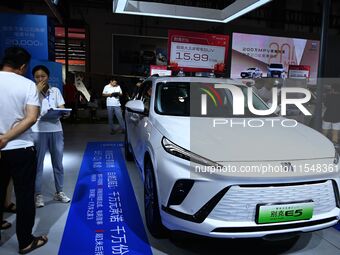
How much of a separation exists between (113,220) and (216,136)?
1331 millimetres

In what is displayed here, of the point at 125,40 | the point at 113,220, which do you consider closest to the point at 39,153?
the point at 113,220

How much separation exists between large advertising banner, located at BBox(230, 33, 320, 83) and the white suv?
568 cm

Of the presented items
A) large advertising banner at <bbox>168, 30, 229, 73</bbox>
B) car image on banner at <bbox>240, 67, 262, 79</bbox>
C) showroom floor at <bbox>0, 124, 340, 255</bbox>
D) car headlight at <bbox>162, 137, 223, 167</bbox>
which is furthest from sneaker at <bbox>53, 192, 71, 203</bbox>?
car image on banner at <bbox>240, 67, 262, 79</bbox>

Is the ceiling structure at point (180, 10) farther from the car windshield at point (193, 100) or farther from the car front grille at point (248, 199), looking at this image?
the car front grille at point (248, 199)

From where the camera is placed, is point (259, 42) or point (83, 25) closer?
point (259, 42)

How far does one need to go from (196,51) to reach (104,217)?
4.60m

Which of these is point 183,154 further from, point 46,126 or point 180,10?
point 180,10

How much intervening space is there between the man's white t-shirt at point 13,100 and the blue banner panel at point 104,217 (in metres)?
0.95

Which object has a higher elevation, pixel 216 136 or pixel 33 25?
pixel 33 25

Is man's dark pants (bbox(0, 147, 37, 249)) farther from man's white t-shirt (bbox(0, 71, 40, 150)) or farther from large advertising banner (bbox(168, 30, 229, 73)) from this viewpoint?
large advertising banner (bbox(168, 30, 229, 73))

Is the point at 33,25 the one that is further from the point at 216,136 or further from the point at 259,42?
the point at 259,42

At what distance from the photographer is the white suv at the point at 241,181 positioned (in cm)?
197

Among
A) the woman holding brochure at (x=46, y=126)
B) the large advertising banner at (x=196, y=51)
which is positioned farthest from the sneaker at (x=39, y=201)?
the large advertising banner at (x=196, y=51)

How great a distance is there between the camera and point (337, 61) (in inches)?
564
